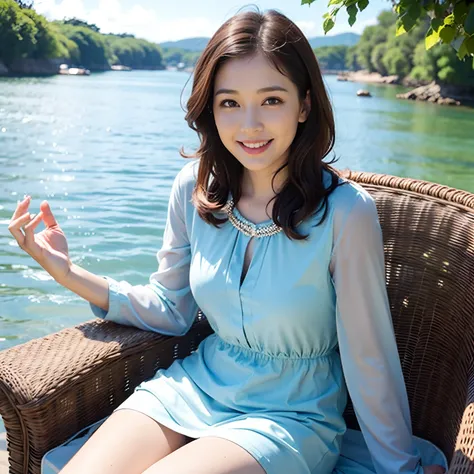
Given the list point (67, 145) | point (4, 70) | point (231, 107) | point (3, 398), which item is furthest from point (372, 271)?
point (4, 70)

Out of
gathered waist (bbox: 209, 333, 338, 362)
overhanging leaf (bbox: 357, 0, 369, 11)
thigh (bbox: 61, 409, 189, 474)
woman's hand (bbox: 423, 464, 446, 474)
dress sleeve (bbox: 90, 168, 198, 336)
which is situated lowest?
woman's hand (bbox: 423, 464, 446, 474)

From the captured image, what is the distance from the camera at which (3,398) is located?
1.61 meters

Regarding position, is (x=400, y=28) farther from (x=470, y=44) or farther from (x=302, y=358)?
(x=302, y=358)

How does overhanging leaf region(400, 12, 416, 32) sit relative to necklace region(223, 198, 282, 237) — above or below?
above

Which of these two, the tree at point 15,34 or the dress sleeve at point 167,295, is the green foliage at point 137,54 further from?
the dress sleeve at point 167,295

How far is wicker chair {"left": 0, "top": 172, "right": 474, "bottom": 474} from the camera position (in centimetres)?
165

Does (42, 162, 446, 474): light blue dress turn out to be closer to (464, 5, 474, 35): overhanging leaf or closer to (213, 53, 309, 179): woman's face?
(213, 53, 309, 179): woman's face

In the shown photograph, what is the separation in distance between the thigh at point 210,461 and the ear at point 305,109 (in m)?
0.86

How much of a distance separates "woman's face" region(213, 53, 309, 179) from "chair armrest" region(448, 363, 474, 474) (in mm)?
776

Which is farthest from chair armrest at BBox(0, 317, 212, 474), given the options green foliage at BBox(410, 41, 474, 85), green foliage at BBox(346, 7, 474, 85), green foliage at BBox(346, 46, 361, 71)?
green foliage at BBox(346, 46, 361, 71)

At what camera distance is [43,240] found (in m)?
1.89

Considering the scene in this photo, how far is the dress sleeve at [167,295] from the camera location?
A: 1.93 meters

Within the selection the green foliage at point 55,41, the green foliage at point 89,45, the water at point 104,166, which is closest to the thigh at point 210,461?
the water at point 104,166

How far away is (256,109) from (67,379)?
83 cm
